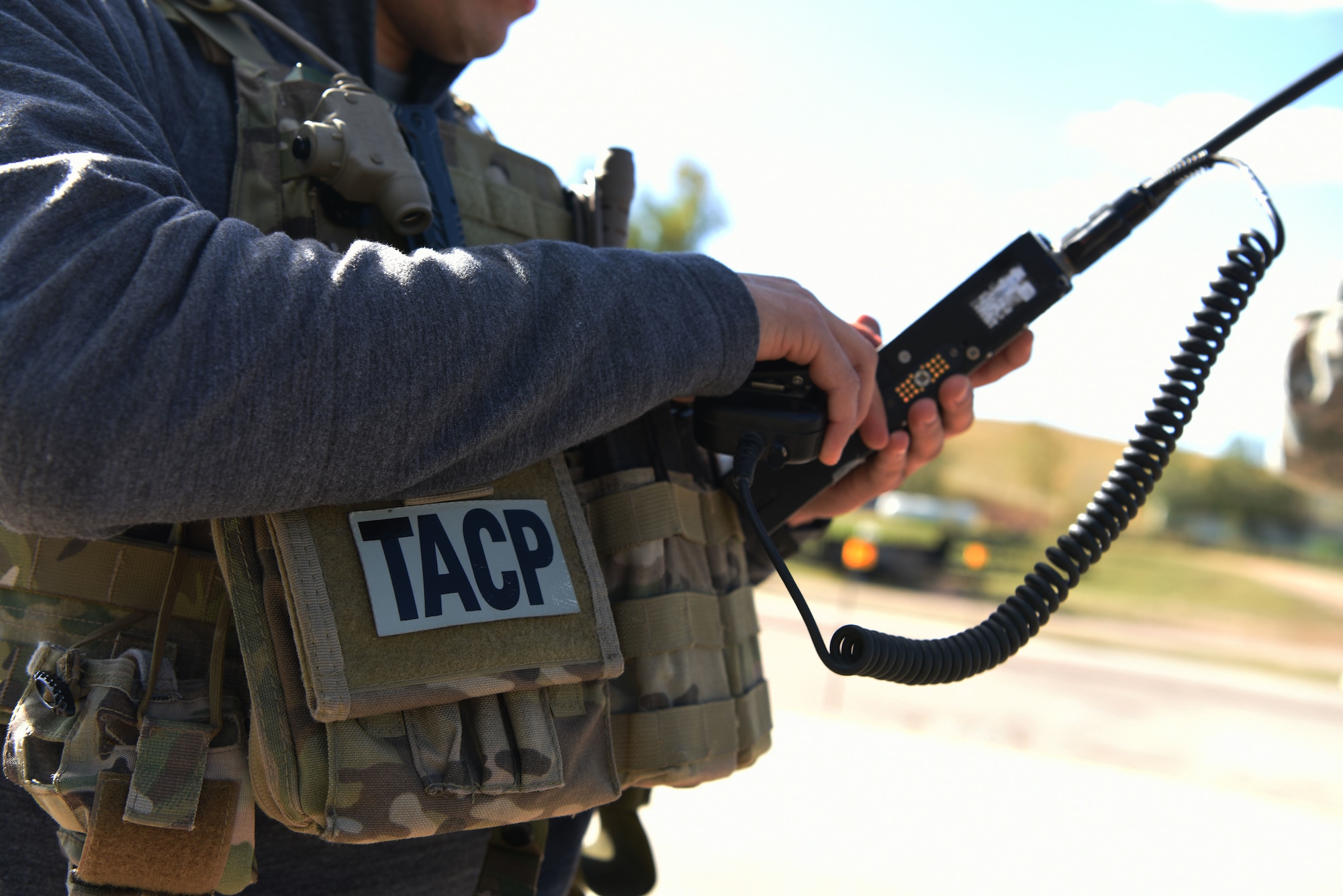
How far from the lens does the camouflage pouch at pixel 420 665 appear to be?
91cm

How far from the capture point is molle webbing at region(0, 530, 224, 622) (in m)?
1.01

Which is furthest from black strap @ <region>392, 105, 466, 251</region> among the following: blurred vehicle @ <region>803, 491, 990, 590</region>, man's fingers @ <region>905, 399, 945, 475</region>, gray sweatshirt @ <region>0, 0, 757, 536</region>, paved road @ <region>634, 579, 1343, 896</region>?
blurred vehicle @ <region>803, 491, 990, 590</region>

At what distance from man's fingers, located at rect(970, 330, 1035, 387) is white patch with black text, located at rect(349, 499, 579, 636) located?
0.84m

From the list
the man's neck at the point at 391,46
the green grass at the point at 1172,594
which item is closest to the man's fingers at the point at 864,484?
the man's neck at the point at 391,46

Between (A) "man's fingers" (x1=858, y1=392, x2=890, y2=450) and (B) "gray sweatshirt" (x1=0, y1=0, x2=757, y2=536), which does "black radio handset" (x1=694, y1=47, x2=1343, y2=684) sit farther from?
(B) "gray sweatshirt" (x1=0, y1=0, x2=757, y2=536)

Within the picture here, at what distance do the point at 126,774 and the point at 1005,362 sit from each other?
1365mm

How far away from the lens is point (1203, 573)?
95.5 ft

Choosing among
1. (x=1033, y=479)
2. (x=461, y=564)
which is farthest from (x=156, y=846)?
(x=1033, y=479)

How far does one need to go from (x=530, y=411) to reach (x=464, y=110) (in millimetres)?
960

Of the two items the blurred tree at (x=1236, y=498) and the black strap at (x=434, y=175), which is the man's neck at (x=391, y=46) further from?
the blurred tree at (x=1236, y=498)

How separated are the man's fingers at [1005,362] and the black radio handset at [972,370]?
1.3 inches

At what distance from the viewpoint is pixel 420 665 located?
3.13 feet

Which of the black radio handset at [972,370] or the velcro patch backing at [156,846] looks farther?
the black radio handset at [972,370]

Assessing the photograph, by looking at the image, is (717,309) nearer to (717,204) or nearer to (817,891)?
(817,891)
